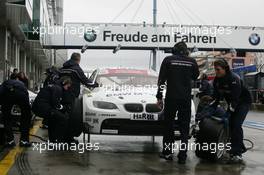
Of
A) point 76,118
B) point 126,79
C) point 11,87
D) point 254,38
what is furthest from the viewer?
point 254,38

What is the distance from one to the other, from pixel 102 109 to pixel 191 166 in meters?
1.83

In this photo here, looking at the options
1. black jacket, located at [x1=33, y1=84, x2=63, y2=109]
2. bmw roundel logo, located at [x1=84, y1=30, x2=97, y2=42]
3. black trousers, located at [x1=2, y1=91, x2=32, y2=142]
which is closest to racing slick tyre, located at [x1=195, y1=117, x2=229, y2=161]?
black jacket, located at [x1=33, y1=84, x2=63, y2=109]

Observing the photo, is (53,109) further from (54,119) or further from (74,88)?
(74,88)

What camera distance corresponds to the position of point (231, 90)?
8.05 meters

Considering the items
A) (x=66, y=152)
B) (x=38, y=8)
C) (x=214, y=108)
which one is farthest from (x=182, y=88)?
(x=38, y=8)

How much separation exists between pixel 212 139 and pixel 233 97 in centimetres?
71

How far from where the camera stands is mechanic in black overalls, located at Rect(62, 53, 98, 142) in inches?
358

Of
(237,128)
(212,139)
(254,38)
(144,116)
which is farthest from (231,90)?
(254,38)

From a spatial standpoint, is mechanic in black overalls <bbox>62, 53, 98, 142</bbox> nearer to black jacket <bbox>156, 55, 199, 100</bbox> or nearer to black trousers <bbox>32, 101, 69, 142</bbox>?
black trousers <bbox>32, 101, 69, 142</bbox>

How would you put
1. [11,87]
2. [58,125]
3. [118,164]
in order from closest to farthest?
[118,164] → [11,87] → [58,125]

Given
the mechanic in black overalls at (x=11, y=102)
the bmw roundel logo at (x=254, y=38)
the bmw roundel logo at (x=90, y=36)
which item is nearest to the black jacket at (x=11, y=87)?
the mechanic in black overalls at (x=11, y=102)

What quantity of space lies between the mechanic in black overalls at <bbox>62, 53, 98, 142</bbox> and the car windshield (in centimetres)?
41

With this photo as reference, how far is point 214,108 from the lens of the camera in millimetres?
Answer: 8523

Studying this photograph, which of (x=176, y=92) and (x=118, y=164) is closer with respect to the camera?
(x=118, y=164)
